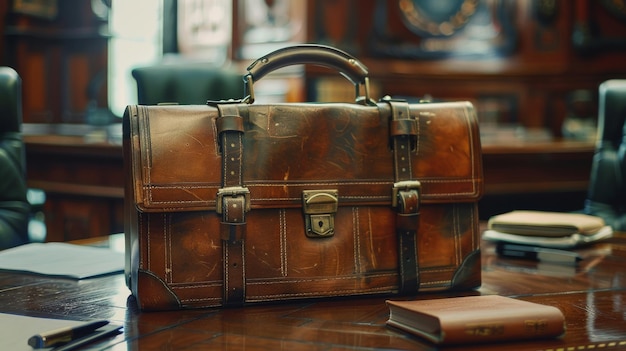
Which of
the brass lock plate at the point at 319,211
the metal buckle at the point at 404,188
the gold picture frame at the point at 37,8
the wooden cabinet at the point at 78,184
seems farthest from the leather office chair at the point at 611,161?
the gold picture frame at the point at 37,8

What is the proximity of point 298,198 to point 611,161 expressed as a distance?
145cm

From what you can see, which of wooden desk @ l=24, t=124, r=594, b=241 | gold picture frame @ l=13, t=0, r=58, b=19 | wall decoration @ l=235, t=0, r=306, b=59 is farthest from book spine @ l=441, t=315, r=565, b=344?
gold picture frame @ l=13, t=0, r=58, b=19

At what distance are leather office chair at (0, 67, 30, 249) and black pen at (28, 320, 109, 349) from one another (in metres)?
0.97

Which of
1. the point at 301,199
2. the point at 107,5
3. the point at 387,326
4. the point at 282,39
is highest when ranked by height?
the point at 107,5

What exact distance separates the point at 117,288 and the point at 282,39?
3.51 m

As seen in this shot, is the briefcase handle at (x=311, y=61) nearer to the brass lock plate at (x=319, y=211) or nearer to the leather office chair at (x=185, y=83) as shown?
the brass lock plate at (x=319, y=211)

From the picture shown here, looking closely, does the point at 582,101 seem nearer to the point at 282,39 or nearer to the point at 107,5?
the point at 282,39

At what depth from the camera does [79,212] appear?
3.07 meters

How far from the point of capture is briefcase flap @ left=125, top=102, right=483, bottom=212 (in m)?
1.01

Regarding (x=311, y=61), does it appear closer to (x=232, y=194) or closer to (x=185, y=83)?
(x=232, y=194)

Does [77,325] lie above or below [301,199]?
below

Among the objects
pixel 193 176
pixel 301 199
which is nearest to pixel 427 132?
pixel 301 199

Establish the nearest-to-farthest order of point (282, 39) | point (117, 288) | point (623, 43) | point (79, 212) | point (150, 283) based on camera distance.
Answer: point (150, 283) → point (117, 288) → point (79, 212) → point (282, 39) → point (623, 43)

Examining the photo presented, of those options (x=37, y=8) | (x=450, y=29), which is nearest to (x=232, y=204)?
(x=450, y=29)
